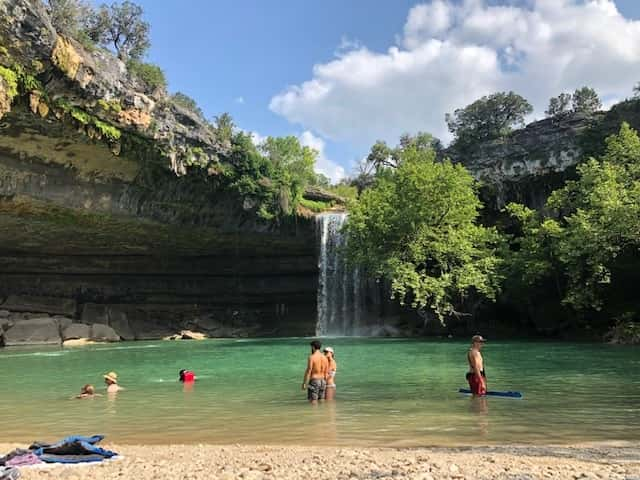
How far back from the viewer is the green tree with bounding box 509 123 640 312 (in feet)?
71.2

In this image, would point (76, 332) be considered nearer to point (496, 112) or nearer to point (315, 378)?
point (315, 378)

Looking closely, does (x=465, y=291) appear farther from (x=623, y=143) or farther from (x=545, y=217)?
(x=623, y=143)

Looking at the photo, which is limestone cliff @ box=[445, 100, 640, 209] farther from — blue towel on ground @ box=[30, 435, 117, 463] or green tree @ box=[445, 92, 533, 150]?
blue towel on ground @ box=[30, 435, 117, 463]

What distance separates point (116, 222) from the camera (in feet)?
102

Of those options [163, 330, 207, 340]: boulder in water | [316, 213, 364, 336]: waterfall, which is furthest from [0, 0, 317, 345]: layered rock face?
[316, 213, 364, 336]: waterfall

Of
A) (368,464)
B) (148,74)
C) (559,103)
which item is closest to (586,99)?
(559,103)

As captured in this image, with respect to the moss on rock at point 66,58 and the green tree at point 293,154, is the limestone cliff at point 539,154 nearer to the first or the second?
the green tree at point 293,154

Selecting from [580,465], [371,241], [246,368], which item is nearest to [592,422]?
[580,465]

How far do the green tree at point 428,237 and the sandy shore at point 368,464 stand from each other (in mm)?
20287

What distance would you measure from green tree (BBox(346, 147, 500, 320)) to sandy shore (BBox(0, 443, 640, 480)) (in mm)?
20287

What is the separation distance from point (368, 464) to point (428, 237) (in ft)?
77.6

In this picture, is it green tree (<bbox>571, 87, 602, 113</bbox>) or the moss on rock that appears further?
green tree (<bbox>571, 87, 602, 113</bbox>)

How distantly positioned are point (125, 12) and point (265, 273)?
20.1m

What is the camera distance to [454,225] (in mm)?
28750
